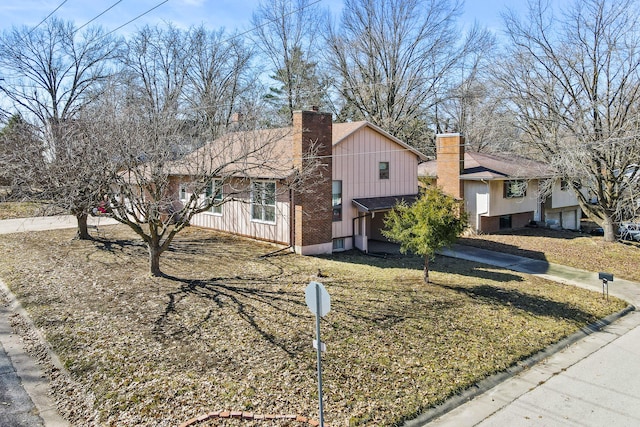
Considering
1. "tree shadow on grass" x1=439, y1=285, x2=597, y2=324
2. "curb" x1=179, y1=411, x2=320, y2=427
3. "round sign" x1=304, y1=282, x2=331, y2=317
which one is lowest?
"curb" x1=179, y1=411, x2=320, y2=427

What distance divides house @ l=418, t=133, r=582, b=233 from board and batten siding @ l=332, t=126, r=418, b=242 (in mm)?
2845

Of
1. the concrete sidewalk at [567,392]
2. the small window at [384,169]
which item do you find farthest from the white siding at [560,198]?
the concrete sidewalk at [567,392]

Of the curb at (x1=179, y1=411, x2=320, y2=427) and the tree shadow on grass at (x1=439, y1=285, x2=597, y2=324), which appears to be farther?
the tree shadow on grass at (x1=439, y1=285, x2=597, y2=324)

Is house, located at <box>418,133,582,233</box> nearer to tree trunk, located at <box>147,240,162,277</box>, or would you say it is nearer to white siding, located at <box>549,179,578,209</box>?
white siding, located at <box>549,179,578,209</box>

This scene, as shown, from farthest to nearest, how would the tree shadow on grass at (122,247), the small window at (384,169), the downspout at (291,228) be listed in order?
the small window at (384,169)
the downspout at (291,228)
the tree shadow on grass at (122,247)

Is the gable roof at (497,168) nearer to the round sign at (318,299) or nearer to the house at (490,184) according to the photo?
the house at (490,184)

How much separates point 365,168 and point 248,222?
211 inches

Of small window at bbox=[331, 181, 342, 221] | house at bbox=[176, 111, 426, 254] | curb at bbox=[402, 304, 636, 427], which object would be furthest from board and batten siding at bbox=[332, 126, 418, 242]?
curb at bbox=[402, 304, 636, 427]

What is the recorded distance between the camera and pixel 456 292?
1286 cm

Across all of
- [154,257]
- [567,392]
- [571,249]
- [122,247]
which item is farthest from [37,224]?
[571,249]

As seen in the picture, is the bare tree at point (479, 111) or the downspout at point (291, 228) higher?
the bare tree at point (479, 111)

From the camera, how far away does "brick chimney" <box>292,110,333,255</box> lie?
16.2 m

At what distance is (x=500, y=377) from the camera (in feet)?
26.8

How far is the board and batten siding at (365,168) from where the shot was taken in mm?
18016
